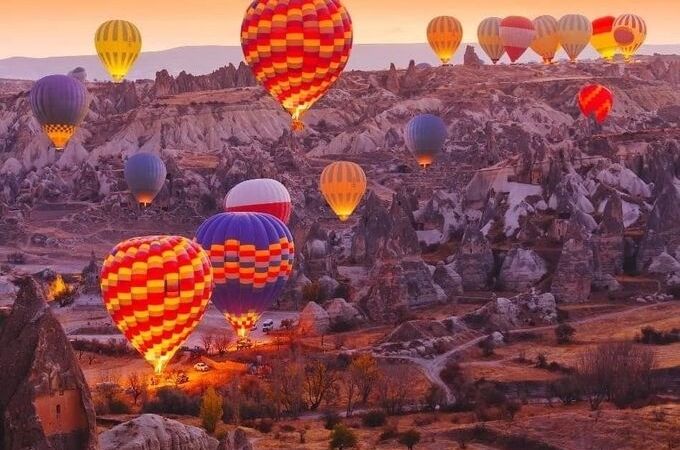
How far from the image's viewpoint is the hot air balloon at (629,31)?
11862cm

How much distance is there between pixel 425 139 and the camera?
78938mm

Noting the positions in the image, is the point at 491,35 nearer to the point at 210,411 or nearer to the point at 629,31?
the point at 629,31

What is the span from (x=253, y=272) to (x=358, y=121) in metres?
65.6

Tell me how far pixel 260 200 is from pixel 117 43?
1907 inches

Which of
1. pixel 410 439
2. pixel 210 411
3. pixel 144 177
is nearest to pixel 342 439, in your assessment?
pixel 410 439

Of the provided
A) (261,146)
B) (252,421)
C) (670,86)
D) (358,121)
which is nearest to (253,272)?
(252,421)

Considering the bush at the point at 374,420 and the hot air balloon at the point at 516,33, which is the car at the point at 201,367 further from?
the hot air balloon at the point at 516,33

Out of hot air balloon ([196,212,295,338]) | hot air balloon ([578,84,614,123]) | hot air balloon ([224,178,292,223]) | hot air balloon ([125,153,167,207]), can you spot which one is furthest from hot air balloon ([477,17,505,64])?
hot air balloon ([196,212,295,338])

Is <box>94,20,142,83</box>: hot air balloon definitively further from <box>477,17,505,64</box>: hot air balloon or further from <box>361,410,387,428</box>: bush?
<box>361,410,387,428</box>: bush

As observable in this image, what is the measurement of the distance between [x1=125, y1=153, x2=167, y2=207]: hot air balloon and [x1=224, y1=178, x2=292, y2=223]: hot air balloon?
2099 cm

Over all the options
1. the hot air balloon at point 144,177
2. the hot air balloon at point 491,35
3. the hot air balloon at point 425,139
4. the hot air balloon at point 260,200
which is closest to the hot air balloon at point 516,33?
the hot air balloon at point 491,35

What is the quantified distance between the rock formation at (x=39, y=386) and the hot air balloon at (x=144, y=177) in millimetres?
56384

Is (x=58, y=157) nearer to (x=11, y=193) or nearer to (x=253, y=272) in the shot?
(x=11, y=193)

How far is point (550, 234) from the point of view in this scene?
49781 mm
